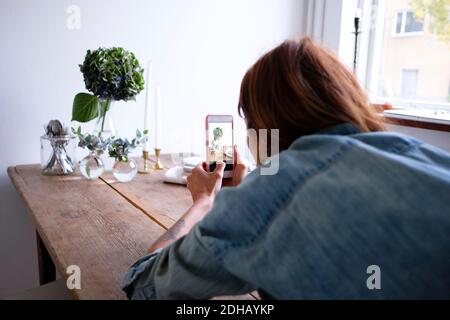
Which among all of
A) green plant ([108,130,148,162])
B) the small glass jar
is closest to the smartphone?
green plant ([108,130,148,162])

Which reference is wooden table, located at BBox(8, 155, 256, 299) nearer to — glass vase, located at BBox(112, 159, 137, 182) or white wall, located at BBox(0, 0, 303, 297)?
glass vase, located at BBox(112, 159, 137, 182)

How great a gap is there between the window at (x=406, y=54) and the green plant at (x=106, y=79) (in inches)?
42.6

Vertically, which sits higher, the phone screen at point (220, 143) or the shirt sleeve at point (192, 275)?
the phone screen at point (220, 143)

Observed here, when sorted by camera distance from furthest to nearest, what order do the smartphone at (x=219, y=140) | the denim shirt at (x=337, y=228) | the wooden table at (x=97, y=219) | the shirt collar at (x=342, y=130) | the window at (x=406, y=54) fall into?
the window at (x=406, y=54) → the smartphone at (x=219, y=140) → the wooden table at (x=97, y=219) → the shirt collar at (x=342, y=130) → the denim shirt at (x=337, y=228)

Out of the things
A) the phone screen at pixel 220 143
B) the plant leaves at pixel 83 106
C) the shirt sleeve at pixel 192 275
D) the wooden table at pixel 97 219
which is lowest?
the wooden table at pixel 97 219

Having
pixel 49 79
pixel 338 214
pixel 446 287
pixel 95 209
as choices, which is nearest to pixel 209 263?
pixel 338 214

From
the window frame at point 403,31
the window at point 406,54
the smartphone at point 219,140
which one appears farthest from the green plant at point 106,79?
the window frame at point 403,31

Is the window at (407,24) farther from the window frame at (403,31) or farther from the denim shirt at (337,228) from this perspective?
the denim shirt at (337,228)

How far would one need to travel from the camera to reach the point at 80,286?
68 cm

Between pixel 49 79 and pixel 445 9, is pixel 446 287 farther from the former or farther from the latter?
pixel 445 9

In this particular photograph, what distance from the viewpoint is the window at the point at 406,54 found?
1.90m

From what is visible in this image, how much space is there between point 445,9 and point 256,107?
5.37ft

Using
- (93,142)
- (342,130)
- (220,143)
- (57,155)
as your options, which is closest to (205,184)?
(220,143)

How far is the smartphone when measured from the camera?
3.68 feet
